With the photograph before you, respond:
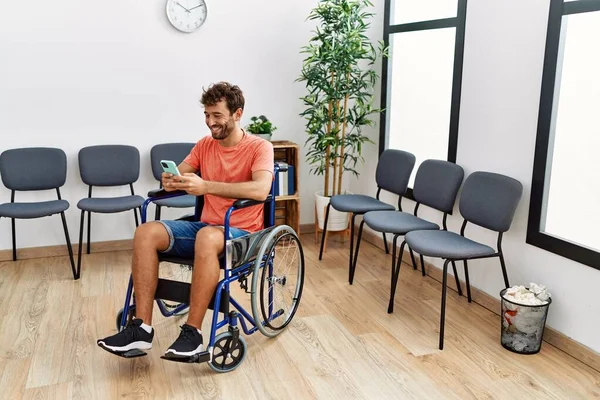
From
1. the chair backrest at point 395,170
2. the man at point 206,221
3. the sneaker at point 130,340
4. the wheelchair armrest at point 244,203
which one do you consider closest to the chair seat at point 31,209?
the man at point 206,221

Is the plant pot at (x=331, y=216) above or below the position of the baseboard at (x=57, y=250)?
above

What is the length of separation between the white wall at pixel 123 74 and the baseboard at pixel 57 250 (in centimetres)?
5

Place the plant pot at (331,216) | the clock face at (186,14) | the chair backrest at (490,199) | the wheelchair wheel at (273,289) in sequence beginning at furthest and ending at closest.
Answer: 1. the plant pot at (331,216)
2. the clock face at (186,14)
3. the chair backrest at (490,199)
4. the wheelchair wheel at (273,289)

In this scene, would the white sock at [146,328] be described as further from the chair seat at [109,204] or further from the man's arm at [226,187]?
the chair seat at [109,204]

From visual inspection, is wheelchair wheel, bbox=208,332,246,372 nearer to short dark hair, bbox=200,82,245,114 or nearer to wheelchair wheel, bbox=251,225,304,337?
wheelchair wheel, bbox=251,225,304,337

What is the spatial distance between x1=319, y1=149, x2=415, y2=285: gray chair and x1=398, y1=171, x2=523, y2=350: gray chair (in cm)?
62

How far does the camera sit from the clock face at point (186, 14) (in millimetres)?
4141

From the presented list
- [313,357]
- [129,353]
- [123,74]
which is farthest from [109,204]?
[313,357]

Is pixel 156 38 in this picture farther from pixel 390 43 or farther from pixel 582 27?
pixel 582 27

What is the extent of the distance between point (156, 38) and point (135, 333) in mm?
2430

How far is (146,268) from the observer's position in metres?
2.56

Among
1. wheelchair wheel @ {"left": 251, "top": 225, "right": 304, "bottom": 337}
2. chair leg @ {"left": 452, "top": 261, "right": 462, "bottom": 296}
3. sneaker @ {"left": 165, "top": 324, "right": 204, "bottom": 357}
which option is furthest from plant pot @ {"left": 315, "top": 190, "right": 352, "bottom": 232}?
sneaker @ {"left": 165, "top": 324, "right": 204, "bottom": 357}

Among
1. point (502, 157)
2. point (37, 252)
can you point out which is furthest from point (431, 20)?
point (37, 252)

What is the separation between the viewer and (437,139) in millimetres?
3877
